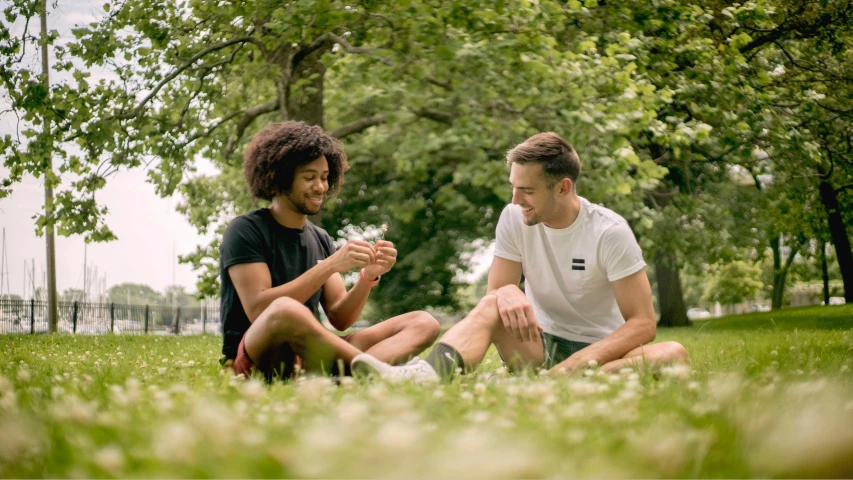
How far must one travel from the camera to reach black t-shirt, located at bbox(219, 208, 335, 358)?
Answer: 4.37 meters

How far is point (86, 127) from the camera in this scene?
37.6 ft

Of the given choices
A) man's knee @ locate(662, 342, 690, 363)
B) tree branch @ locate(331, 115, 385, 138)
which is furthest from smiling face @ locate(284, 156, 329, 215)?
tree branch @ locate(331, 115, 385, 138)

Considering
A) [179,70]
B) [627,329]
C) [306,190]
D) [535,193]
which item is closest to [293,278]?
[306,190]

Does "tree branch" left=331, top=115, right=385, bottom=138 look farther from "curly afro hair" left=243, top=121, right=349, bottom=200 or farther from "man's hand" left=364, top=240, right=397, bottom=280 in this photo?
"man's hand" left=364, top=240, right=397, bottom=280

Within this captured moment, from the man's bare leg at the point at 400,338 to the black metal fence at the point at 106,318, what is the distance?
1219 cm

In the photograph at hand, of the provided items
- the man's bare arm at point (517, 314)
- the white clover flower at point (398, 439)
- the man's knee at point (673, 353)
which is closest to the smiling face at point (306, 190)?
the man's bare arm at point (517, 314)

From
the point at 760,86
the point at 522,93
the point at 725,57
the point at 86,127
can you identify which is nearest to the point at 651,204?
the point at 760,86

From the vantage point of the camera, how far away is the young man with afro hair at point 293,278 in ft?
13.2

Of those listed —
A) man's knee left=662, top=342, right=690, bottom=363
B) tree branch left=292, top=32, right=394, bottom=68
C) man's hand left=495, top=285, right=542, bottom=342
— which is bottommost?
man's knee left=662, top=342, right=690, bottom=363

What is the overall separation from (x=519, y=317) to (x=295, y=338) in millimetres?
1318

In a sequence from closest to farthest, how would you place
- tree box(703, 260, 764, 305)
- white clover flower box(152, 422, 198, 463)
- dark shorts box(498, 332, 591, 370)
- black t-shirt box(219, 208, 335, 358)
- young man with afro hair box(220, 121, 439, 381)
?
white clover flower box(152, 422, 198, 463) → young man with afro hair box(220, 121, 439, 381) → black t-shirt box(219, 208, 335, 358) → dark shorts box(498, 332, 591, 370) → tree box(703, 260, 764, 305)

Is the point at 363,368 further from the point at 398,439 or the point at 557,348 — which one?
the point at 398,439

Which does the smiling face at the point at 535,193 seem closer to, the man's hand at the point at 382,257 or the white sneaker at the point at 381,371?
the man's hand at the point at 382,257

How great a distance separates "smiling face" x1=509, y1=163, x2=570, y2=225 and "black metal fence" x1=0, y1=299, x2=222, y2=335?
514 inches
